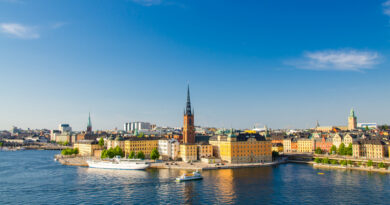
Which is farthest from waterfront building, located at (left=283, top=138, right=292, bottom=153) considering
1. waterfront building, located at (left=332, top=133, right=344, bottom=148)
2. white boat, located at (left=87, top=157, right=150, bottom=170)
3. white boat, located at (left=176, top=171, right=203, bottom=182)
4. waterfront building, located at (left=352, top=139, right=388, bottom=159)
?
white boat, located at (left=176, top=171, right=203, bottom=182)

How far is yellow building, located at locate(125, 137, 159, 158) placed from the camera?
9550cm

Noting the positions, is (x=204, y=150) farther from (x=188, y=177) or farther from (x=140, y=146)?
(x=188, y=177)

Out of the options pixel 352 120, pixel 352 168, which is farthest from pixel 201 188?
pixel 352 120

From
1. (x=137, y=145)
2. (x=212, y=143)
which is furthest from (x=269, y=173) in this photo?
(x=137, y=145)

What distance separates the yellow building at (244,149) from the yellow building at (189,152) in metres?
6.31

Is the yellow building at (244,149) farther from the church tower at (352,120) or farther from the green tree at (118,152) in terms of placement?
the church tower at (352,120)

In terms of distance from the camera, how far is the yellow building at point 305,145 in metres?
115

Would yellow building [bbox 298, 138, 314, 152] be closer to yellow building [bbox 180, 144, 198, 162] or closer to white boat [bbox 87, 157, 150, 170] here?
yellow building [bbox 180, 144, 198, 162]

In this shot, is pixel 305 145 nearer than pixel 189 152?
No

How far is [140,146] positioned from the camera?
96062mm

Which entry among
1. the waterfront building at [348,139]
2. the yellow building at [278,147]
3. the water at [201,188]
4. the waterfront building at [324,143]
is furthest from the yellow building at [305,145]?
the water at [201,188]

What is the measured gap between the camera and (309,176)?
63.1 meters

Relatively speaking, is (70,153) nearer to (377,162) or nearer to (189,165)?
(189,165)

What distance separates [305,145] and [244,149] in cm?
4263
